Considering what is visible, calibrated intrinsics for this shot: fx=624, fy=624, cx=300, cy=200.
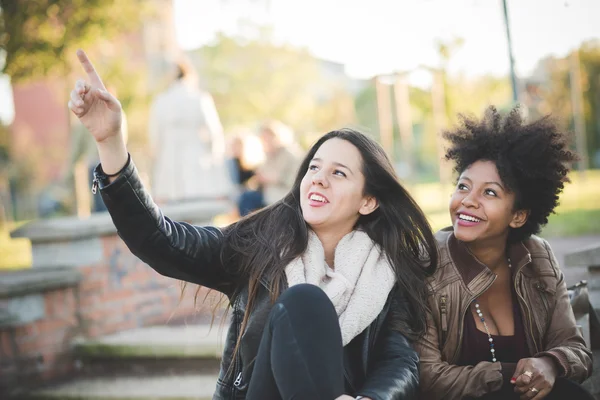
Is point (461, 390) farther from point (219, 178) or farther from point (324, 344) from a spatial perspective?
point (219, 178)

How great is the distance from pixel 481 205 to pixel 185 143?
5.31 metres

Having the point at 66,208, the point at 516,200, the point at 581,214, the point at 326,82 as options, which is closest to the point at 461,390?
the point at 516,200

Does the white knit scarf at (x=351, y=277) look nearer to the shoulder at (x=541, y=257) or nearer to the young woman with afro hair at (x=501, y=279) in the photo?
the young woman with afro hair at (x=501, y=279)

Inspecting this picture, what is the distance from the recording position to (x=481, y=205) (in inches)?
104

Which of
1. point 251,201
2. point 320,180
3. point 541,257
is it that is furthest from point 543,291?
Answer: point 251,201

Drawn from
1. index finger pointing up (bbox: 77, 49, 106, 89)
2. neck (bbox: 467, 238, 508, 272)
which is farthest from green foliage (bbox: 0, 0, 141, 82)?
neck (bbox: 467, 238, 508, 272)

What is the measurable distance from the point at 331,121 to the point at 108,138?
26.9 metres

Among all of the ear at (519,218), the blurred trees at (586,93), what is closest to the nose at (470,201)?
the ear at (519,218)

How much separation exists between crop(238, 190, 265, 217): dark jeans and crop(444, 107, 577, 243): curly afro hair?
4.19 meters

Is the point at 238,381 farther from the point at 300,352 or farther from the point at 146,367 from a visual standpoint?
the point at 146,367

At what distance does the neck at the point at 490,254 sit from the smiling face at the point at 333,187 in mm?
523

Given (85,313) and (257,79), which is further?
(257,79)

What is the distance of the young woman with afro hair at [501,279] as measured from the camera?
241 centimetres

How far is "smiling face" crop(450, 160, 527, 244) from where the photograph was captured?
262 cm
